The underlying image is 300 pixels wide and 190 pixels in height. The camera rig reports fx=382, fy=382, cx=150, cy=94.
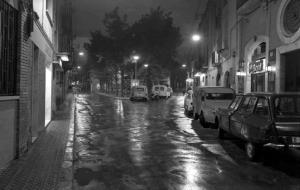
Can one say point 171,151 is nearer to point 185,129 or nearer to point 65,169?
point 65,169

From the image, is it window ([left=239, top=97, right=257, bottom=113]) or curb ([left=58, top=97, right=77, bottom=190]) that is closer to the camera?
curb ([left=58, top=97, right=77, bottom=190])

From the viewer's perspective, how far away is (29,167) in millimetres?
7434

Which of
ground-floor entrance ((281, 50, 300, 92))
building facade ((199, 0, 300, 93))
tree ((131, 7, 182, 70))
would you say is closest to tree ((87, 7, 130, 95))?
tree ((131, 7, 182, 70))

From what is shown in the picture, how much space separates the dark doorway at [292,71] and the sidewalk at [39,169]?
10049 mm

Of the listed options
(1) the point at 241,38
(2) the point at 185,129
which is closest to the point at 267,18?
(1) the point at 241,38

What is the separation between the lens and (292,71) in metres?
16.4

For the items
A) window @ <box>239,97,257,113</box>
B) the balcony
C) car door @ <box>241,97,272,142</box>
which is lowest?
car door @ <box>241,97,272,142</box>

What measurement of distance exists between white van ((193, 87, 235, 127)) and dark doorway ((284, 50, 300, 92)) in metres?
2.40

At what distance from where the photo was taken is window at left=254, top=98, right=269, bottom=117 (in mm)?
8614

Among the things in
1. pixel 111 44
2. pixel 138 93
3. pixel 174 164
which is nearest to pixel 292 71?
pixel 174 164

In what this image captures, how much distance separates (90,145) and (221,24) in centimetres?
2313

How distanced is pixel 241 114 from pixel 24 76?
537 centimetres

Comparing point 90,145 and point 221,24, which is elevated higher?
point 221,24

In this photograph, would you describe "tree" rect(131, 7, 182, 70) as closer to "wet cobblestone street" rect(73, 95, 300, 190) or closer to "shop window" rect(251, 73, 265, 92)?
"shop window" rect(251, 73, 265, 92)
